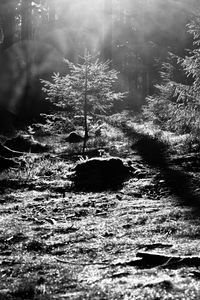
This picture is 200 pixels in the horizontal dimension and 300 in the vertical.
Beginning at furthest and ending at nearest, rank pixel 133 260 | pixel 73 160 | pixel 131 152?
pixel 131 152
pixel 73 160
pixel 133 260

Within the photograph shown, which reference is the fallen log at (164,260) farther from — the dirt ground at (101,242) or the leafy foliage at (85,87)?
the leafy foliage at (85,87)

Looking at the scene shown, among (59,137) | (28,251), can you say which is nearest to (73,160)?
(59,137)

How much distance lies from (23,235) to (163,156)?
8.94 metres

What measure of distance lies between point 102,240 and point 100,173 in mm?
5315

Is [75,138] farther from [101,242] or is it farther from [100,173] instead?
[101,242]

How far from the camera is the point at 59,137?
2203 centimetres

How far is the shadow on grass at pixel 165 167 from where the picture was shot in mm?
8197

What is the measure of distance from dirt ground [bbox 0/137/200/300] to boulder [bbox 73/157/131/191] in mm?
523

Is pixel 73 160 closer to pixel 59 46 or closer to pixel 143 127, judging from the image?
pixel 143 127

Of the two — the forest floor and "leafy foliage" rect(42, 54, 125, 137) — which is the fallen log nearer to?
the forest floor

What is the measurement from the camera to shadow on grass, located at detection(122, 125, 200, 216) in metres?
8.20

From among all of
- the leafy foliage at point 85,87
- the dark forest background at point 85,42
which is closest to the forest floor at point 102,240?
the leafy foliage at point 85,87

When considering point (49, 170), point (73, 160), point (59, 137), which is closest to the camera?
point (49, 170)

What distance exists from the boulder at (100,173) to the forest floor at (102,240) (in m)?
0.39
